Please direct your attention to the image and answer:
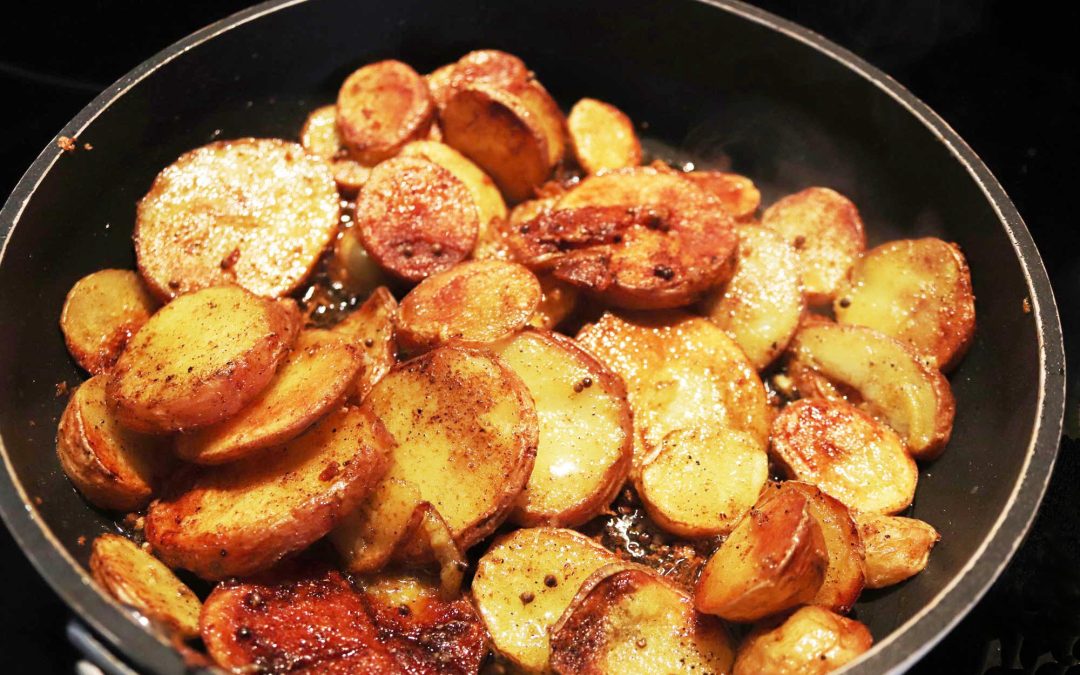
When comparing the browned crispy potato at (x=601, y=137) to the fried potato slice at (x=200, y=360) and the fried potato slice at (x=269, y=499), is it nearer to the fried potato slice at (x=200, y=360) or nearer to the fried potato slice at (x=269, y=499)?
the fried potato slice at (x=200, y=360)

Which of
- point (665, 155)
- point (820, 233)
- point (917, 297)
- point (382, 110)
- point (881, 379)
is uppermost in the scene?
point (382, 110)

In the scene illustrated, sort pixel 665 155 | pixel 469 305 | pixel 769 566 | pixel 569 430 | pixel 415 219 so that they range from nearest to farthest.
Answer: pixel 769 566, pixel 569 430, pixel 469 305, pixel 415 219, pixel 665 155

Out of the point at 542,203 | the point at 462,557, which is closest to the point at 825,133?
the point at 542,203

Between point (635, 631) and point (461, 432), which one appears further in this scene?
point (461, 432)

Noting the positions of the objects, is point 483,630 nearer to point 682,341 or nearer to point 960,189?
point 682,341

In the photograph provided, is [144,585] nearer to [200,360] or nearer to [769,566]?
[200,360]

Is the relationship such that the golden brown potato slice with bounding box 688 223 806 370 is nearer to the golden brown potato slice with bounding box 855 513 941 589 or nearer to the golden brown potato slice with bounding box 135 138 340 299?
the golden brown potato slice with bounding box 855 513 941 589

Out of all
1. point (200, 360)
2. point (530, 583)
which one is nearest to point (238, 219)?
point (200, 360)

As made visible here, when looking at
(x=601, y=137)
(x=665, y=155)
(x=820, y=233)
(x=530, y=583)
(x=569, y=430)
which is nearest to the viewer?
(x=530, y=583)
